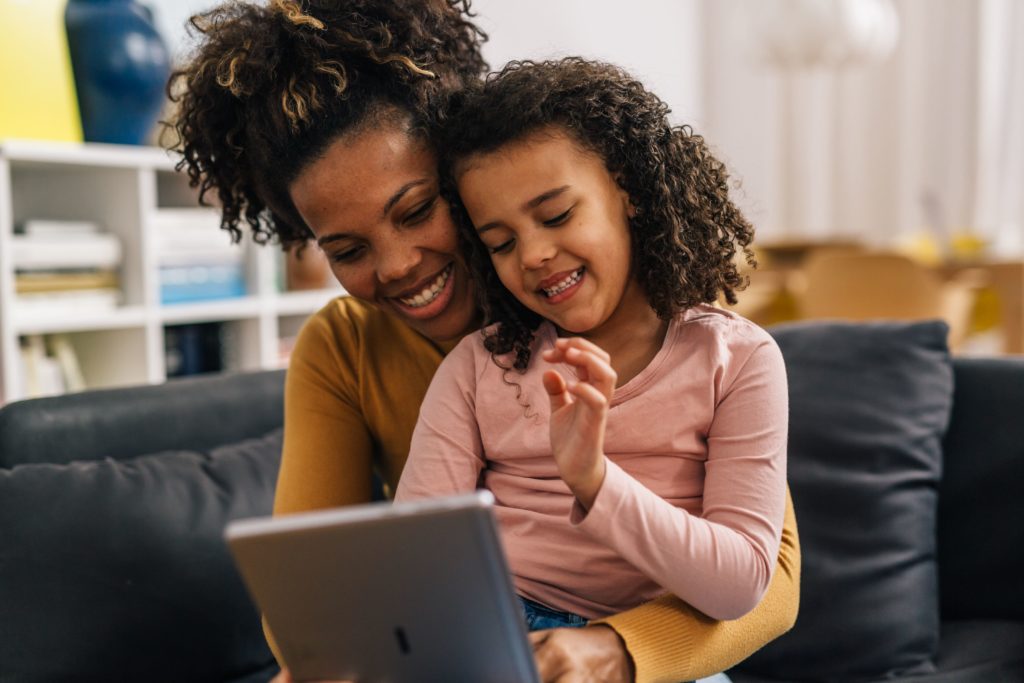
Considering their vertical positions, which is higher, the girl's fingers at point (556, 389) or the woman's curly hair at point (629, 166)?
the woman's curly hair at point (629, 166)

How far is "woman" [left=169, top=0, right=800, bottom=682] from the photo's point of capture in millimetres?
1250

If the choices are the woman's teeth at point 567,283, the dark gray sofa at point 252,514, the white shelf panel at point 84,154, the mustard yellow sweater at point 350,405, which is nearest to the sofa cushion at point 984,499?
the dark gray sofa at point 252,514

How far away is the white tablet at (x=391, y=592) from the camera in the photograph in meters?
0.77

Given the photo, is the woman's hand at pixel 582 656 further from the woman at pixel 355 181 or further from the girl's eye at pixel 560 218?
the girl's eye at pixel 560 218

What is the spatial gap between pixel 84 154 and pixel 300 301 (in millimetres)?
868

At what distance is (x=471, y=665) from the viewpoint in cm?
87

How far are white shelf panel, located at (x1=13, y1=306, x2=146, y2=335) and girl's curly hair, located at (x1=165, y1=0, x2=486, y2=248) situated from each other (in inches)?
56.1

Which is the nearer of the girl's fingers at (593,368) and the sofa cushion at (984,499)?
the girl's fingers at (593,368)

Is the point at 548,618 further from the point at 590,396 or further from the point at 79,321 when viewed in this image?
the point at 79,321

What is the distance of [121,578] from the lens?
4.79ft

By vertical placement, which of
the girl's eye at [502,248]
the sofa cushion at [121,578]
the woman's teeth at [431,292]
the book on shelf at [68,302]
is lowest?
the sofa cushion at [121,578]

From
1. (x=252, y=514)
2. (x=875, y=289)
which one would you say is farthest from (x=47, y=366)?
(x=875, y=289)

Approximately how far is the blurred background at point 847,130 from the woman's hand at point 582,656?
2229mm

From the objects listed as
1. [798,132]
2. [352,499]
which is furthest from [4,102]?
[798,132]
